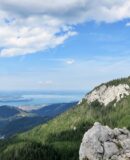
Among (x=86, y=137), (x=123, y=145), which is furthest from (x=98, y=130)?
(x=123, y=145)

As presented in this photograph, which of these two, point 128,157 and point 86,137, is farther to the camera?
point 86,137

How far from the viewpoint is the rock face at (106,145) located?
179375 mm

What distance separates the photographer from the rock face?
17938 cm

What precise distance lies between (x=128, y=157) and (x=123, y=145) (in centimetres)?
971

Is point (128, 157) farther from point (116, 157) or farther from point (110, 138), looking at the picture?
point (110, 138)

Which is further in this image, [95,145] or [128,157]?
[95,145]

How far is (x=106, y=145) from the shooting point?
186 m

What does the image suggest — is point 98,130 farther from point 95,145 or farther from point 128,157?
point 128,157

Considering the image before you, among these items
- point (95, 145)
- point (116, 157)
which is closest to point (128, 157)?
point (116, 157)

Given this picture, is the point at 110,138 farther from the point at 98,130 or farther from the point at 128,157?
the point at 128,157

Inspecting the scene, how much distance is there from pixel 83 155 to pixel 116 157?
17.3 metres

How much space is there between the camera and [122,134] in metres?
197

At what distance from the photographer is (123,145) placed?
7224 inches

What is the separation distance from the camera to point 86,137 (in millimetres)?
198250
